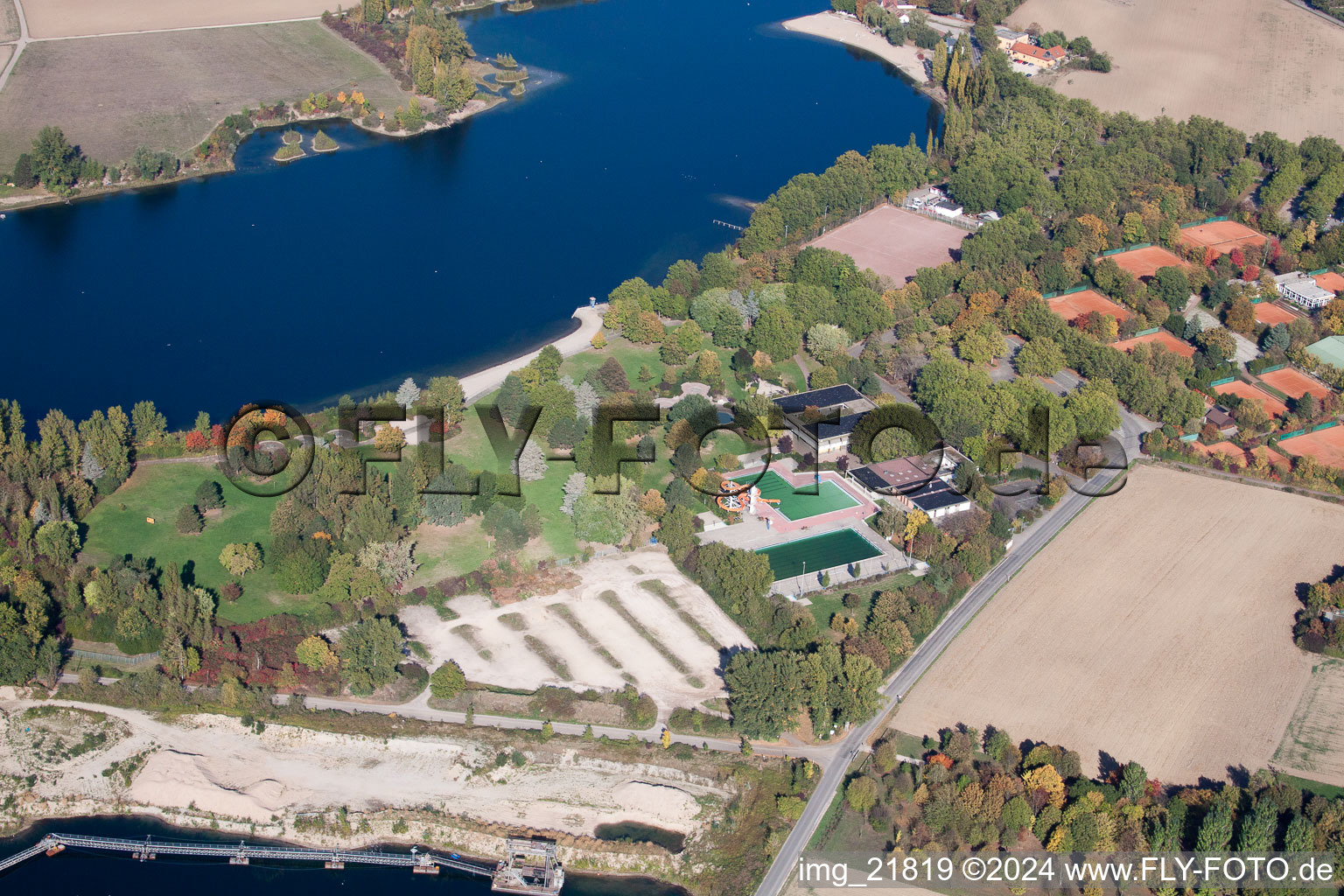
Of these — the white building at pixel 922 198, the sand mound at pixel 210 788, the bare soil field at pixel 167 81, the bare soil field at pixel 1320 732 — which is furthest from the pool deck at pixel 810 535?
the bare soil field at pixel 167 81

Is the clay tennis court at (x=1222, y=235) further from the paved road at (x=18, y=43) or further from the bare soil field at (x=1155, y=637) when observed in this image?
the paved road at (x=18, y=43)

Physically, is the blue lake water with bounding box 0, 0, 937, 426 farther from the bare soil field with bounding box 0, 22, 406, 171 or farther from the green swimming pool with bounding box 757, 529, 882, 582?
the green swimming pool with bounding box 757, 529, 882, 582

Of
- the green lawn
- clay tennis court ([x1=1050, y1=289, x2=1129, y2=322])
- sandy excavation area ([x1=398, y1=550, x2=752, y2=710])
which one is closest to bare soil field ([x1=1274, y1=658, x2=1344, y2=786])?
sandy excavation area ([x1=398, y1=550, x2=752, y2=710])

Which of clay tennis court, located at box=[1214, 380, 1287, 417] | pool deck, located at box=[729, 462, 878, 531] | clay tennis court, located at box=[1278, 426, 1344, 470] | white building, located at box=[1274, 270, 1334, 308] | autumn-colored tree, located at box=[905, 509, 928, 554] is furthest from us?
white building, located at box=[1274, 270, 1334, 308]

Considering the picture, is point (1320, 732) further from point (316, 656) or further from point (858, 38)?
point (858, 38)

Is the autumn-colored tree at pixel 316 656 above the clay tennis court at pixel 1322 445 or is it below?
above

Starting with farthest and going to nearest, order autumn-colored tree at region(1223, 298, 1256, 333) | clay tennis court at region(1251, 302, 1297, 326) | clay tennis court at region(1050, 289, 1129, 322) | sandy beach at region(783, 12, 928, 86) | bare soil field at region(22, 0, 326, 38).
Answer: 1. sandy beach at region(783, 12, 928, 86)
2. bare soil field at region(22, 0, 326, 38)
3. clay tennis court at region(1251, 302, 1297, 326)
4. clay tennis court at region(1050, 289, 1129, 322)
5. autumn-colored tree at region(1223, 298, 1256, 333)
